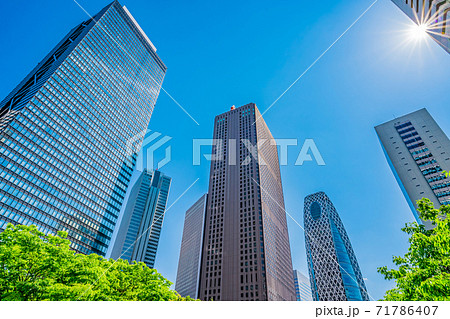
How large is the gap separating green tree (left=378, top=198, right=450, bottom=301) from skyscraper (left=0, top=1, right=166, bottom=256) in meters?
83.5

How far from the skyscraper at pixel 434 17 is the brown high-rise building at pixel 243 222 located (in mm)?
77341

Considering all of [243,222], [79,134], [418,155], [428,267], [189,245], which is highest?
[79,134]

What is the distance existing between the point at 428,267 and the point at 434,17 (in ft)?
72.0

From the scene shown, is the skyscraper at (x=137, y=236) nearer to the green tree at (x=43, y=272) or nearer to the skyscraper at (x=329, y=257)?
the skyscraper at (x=329, y=257)

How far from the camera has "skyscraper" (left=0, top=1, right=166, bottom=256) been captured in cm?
7019

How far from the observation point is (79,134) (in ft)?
280

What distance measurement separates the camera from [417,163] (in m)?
67.4

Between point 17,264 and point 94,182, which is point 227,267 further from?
point 17,264

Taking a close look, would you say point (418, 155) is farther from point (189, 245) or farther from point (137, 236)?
point (137, 236)

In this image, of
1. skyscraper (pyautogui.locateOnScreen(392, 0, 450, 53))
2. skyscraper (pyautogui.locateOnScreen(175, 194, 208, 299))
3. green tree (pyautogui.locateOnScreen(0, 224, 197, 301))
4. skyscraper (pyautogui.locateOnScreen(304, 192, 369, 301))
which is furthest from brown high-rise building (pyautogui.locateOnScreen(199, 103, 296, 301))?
skyscraper (pyautogui.locateOnScreen(392, 0, 450, 53))

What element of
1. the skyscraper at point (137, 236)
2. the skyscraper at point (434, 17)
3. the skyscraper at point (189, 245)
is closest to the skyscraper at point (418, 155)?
the skyscraper at point (434, 17)

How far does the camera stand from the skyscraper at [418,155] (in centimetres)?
6169

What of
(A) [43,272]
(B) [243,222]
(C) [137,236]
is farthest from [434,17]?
(C) [137,236]

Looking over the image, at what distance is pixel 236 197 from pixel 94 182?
178ft
